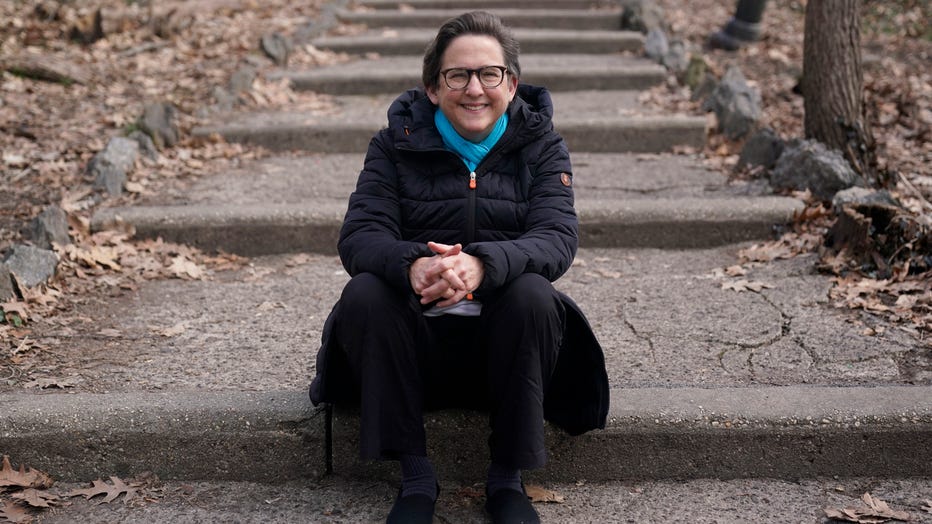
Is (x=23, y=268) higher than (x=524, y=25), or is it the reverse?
(x=524, y=25)

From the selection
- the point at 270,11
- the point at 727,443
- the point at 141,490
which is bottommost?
the point at 141,490

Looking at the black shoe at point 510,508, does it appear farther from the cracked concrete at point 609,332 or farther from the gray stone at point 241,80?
the gray stone at point 241,80

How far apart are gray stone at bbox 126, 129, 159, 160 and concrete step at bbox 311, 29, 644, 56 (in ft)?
9.70

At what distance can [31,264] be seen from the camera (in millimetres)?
3953

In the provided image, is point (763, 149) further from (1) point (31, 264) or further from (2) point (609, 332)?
(1) point (31, 264)

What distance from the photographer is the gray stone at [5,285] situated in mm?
3711

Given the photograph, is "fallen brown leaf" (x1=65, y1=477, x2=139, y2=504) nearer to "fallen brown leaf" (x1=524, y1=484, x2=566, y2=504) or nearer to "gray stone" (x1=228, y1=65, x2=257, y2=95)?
"fallen brown leaf" (x1=524, y1=484, x2=566, y2=504)

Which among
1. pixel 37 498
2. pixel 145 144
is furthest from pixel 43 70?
pixel 37 498

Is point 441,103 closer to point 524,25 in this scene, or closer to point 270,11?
point 524,25

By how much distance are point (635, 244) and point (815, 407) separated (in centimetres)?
200

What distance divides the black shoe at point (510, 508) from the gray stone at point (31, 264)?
7.49 ft

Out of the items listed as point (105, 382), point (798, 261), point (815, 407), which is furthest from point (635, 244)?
point (105, 382)

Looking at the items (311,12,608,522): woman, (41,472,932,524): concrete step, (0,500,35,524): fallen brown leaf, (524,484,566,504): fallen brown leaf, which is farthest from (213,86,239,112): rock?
(524,484,566,504): fallen brown leaf

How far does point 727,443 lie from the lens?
2.85 metres
